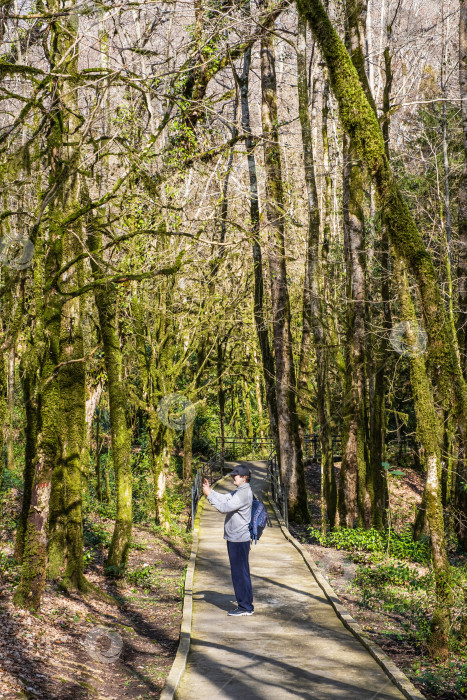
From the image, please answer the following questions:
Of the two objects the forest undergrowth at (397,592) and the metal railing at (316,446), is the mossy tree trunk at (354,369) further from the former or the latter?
the metal railing at (316,446)

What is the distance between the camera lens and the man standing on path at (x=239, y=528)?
8.63m

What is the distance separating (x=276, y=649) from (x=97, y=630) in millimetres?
3119

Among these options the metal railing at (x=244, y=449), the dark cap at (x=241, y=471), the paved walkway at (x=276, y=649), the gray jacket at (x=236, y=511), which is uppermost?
the dark cap at (x=241, y=471)

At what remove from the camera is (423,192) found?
23.2 meters

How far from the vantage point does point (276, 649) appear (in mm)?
7539

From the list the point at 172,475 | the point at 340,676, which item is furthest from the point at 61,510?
the point at 172,475

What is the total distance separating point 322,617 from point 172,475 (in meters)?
19.5

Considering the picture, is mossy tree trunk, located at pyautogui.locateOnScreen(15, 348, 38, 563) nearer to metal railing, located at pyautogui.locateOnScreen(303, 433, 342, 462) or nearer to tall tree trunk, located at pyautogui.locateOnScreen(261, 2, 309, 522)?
tall tree trunk, located at pyautogui.locateOnScreen(261, 2, 309, 522)

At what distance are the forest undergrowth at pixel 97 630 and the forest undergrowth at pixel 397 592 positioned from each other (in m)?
2.93

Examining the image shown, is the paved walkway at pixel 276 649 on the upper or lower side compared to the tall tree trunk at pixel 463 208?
lower

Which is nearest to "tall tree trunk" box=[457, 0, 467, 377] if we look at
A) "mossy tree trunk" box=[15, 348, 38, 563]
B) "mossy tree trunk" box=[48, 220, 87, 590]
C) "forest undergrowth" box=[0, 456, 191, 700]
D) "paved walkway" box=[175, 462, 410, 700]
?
"paved walkway" box=[175, 462, 410, 700]

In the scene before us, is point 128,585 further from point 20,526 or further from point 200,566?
point 20,526

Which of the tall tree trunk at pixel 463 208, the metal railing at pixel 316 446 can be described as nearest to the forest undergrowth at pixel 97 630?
the tall tree trunk at pixel 463 208

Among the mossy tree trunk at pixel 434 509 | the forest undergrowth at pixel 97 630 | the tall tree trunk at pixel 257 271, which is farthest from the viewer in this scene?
the tall tree trunk at pixel 257 271
